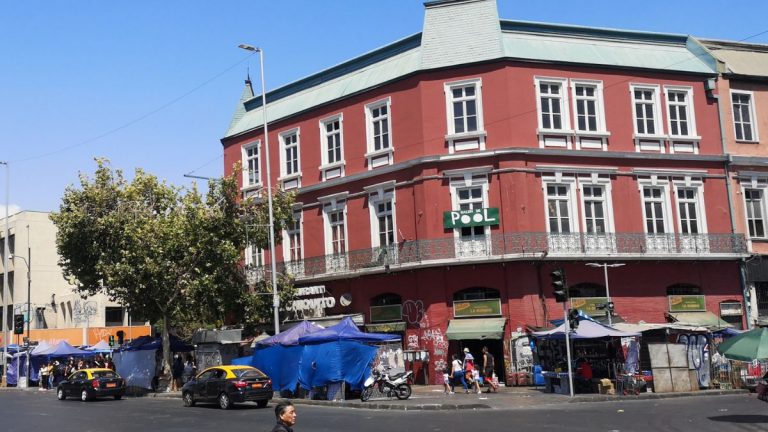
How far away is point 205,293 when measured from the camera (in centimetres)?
3338

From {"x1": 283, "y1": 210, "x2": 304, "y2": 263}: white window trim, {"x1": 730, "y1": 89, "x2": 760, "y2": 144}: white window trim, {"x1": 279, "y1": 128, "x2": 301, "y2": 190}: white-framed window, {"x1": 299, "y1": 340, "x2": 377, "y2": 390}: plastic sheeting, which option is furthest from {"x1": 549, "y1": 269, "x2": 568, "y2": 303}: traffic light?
{"x1": 279, "y1": 128, "x2": 301, "y2": 190}: white-framed window

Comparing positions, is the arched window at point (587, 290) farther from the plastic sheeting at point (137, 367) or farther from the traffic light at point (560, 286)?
the plastic sheeting at point (137, 367)

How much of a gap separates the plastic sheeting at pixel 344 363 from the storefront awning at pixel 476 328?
170 inches

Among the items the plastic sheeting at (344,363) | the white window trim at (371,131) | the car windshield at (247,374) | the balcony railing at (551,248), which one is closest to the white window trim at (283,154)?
the white window trim at (371,131)

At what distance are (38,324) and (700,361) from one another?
56.5 metres

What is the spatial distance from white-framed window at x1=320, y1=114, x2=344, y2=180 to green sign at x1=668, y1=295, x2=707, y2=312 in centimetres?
1561

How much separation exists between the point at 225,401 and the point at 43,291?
48153 mm

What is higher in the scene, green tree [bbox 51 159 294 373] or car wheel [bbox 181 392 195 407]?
green tree [bbox 51 159 294 373]

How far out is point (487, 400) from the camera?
24.0m

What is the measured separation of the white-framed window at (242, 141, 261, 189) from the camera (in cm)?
3948

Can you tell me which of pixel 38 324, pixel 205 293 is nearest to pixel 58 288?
pixel 38 324

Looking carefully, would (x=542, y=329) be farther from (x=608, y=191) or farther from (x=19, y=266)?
(x=19, y=266)

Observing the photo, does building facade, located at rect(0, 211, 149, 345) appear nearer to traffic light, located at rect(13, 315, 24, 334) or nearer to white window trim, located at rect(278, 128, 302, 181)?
traffic light, located at rect(13, 315, 24, 334)

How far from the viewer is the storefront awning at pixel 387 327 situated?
1267 inches
